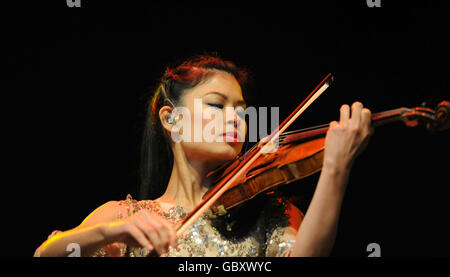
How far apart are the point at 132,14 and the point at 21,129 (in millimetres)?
656

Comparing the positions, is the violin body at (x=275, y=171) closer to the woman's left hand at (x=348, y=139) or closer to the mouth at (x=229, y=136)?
the woman's left hand at (x=348, y=139)

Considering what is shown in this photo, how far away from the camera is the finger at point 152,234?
1121 millimetres

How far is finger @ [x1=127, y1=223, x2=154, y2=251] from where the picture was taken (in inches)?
44.7

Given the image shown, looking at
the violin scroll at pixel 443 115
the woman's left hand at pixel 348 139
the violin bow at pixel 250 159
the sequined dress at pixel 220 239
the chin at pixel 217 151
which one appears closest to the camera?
A: the violin scroll at pixel 443 115

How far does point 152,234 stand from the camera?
1.13 m

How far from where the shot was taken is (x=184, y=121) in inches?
63.0

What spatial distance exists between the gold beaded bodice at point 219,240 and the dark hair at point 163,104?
29 cm

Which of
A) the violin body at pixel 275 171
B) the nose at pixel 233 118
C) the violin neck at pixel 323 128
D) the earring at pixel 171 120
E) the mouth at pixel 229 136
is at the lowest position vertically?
the violin body at pixel 275 171

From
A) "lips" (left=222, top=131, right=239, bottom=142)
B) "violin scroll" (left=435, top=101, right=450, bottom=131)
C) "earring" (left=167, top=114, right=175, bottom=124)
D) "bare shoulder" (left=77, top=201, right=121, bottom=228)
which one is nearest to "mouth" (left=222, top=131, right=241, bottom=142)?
"lips" (left=222, top=131, right=239, bottom=142)

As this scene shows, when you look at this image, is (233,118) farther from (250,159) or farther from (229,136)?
(250,159)

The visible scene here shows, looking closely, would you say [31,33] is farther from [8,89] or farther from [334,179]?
[334,179]

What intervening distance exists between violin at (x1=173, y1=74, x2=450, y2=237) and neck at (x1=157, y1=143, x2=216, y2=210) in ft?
0.44

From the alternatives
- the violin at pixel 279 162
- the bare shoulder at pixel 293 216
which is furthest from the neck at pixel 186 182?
the bare shoulder at pixel 293 216

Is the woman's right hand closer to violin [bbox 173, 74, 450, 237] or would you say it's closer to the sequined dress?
violin [bbox 173, 74, 450, 237]
